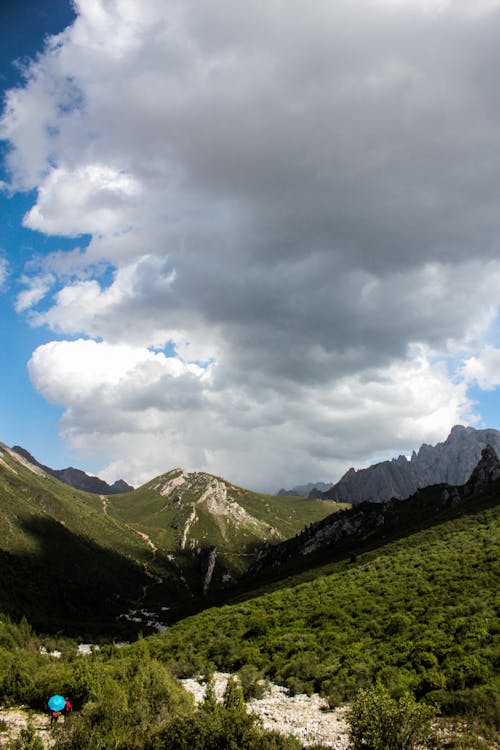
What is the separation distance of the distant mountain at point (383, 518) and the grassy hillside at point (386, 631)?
44.3 meters

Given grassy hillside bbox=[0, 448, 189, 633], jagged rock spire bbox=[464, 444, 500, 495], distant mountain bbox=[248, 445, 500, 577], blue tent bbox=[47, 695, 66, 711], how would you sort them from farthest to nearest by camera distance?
grassy hillside bbox=[0, 448, 189, 633] < jagged rock spire bbox=[464, 444, 500, 495] < distant mountain bbox=[248, 445, 500, 577] < blue tent bbox=[47, 695, 66, 711]

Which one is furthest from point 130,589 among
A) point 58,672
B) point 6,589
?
point 58,672

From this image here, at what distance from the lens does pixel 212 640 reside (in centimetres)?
4047

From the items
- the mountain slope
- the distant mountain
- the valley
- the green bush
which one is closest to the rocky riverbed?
the valley

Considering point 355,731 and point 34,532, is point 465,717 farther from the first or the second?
point 34,532

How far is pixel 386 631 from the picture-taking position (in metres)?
30.6

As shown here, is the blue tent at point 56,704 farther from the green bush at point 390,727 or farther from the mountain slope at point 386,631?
the green bush at point 390,727

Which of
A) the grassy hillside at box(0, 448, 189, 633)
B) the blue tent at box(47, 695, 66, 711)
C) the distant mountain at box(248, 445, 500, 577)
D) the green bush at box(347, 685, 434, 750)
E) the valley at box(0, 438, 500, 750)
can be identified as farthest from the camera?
the grassy hillside at box(0, 448, 189, 633)

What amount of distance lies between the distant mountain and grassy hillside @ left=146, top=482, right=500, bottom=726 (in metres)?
44.3

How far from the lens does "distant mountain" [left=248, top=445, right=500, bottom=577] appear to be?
322ft

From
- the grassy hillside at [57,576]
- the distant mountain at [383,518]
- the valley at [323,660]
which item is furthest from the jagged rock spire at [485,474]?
the grassy hillside at [57,576]

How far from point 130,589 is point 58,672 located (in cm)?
16874

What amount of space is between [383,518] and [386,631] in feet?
305

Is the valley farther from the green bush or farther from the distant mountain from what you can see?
the distant mountain
